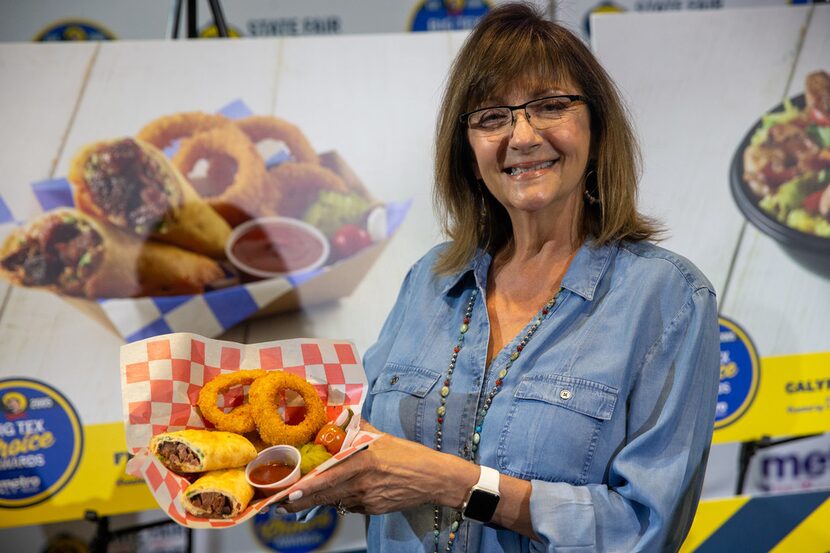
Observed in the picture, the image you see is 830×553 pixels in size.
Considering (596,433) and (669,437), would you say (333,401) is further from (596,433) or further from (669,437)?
(669,437)

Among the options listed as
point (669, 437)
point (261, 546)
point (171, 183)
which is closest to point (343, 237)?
point (171, 183)

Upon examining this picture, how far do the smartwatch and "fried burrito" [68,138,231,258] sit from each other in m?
1.51

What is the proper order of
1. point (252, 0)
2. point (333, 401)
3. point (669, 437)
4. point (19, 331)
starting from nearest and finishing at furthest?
point (669, 437), point (333, 401), point (19, 331), point (252, 0)

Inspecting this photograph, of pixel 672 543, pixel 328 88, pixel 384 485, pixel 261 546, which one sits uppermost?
pixel 328 88

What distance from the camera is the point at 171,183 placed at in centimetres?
257

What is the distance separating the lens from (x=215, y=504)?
1346 mm

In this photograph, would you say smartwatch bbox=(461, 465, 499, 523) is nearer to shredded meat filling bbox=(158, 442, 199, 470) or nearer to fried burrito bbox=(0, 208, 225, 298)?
shredded meat filling bbox=(158, 442, 199, 470)

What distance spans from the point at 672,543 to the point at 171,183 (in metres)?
1.93

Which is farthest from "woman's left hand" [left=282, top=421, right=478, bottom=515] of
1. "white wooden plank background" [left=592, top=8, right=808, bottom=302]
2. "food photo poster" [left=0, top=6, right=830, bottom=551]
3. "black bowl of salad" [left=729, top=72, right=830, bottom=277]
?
"black bowl of salad" [left=729, top=72, right=830, bottom=277]

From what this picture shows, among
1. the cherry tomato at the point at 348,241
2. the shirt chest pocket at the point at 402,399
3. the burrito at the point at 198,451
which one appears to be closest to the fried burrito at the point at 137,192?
the cherry tomato at the point at 348,241

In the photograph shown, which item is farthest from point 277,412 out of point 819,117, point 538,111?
point 819,117

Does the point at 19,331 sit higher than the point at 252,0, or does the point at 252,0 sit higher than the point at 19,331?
the point at 252,0

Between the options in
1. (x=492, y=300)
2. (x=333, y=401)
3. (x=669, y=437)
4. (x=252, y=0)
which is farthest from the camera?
(x=252, y=0)

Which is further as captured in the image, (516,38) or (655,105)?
(655,105)
